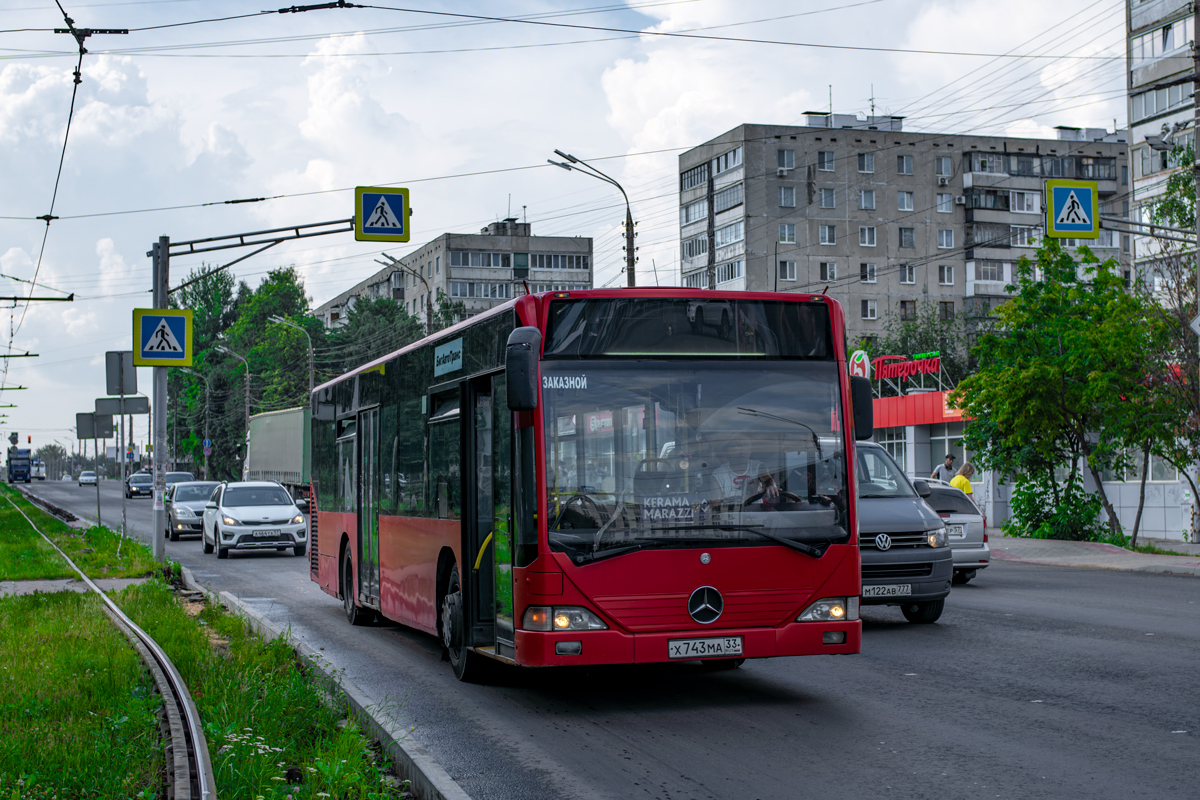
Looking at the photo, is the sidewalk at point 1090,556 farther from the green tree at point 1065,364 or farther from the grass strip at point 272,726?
the grass strip at point 272,726

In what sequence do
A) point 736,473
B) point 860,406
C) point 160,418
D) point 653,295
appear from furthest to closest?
point 160,418
point 860,406
point 653,295
point 736,473

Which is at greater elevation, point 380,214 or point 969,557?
point 380,214

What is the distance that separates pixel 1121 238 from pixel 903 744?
8422 cm

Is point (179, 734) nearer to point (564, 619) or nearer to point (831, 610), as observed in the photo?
point (564, 619)

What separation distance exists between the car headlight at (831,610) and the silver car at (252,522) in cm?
1987

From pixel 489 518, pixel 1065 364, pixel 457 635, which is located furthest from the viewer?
pixel 1065 364

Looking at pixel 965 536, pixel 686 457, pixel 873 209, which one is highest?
pixel 873 209

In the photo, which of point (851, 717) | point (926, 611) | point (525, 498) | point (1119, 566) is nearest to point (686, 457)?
point (525, 498)

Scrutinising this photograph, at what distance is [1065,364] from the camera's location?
25516mm

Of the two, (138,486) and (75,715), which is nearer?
(75,715)

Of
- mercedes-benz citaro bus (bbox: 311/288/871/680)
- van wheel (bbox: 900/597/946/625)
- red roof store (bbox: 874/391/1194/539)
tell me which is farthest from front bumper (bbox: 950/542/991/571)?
red roof store (bbox: 874/391/1194/539)

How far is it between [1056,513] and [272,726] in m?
23.2

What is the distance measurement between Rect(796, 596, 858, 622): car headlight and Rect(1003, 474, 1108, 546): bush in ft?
65.5

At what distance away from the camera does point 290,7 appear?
18.0m
